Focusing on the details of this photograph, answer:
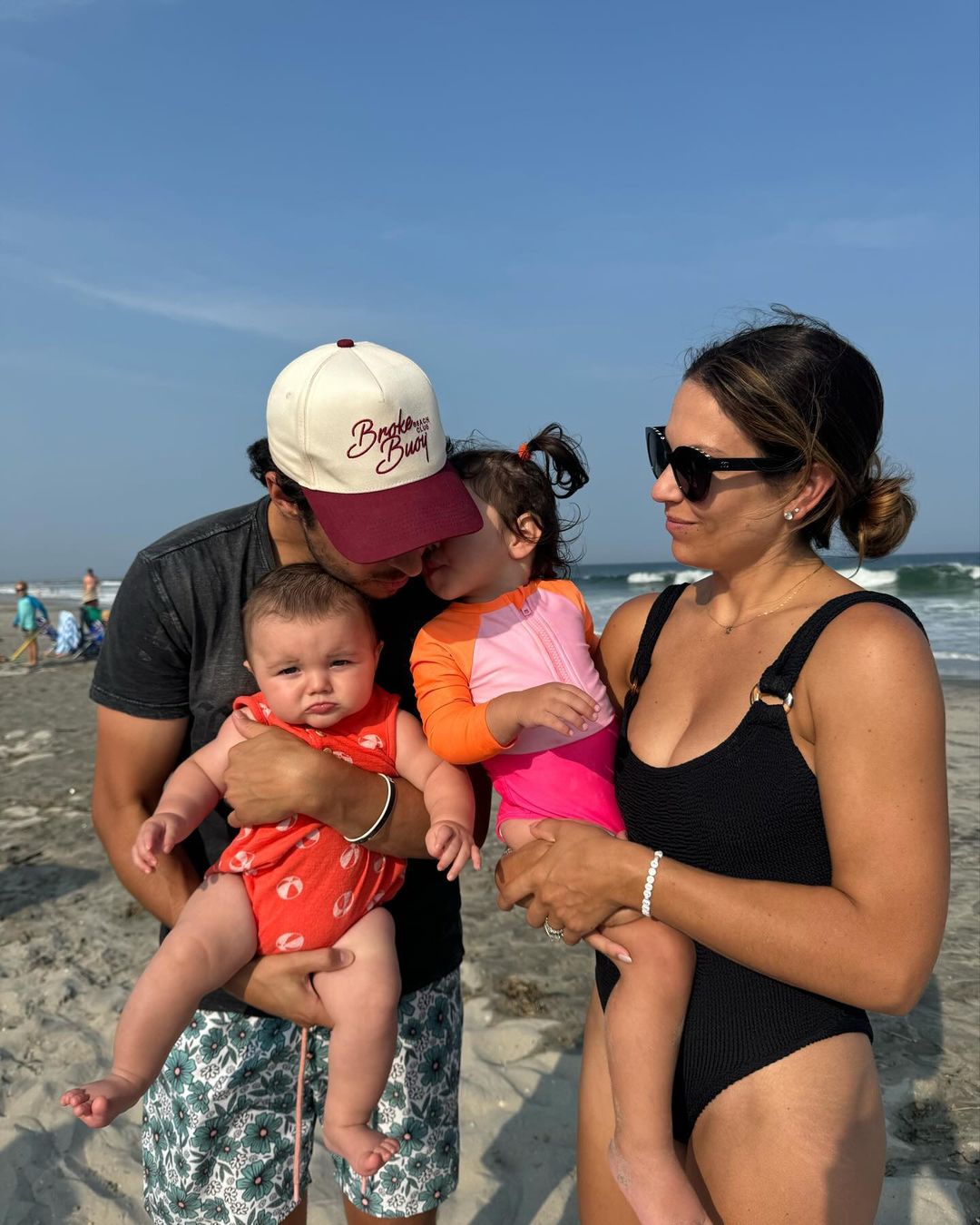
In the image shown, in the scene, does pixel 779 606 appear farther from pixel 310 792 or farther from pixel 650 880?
pixel 310 792

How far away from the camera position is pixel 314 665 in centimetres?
256

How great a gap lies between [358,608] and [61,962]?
4.41m

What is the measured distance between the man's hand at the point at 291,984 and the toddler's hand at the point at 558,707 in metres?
0.82

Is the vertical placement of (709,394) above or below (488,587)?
above

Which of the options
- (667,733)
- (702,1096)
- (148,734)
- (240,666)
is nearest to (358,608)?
(240,666)

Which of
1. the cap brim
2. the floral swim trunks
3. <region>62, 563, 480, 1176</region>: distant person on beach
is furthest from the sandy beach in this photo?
the cap brim

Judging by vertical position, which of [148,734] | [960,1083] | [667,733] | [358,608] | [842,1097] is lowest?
Answer: [960,1083]

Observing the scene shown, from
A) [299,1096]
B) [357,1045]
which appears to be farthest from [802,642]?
[299,1096]

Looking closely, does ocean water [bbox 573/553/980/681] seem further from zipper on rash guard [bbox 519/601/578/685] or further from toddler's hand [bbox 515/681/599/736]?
toddler's hand [bbox 515/681/599/736]

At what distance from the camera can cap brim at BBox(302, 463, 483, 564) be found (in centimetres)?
249

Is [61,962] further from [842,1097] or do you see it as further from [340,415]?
[842,1097]

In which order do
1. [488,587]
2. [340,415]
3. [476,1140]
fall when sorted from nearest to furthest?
[340,415], [488,587], [476,1140]

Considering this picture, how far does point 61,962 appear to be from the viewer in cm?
575

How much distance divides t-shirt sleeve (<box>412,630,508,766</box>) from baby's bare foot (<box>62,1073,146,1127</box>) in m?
1.12
